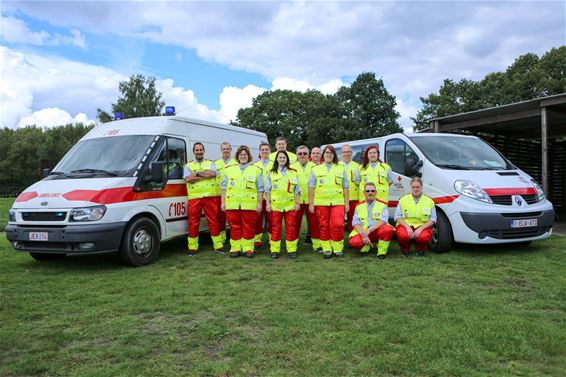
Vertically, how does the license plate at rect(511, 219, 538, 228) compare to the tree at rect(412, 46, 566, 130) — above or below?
below

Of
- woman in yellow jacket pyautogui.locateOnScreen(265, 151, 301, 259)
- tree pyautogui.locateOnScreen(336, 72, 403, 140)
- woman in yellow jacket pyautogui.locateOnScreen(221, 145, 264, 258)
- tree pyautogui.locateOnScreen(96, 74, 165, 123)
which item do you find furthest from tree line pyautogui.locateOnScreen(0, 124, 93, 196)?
woman in yellow jacket pyautogui.locateOnScreen(265, 151, 301, 259)

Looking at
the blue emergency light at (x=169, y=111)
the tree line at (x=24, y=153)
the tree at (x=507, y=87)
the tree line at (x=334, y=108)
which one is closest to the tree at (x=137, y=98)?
the tree line at (x=334, y=108)

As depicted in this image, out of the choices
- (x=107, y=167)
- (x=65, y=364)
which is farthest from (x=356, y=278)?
(x=107, y=167)

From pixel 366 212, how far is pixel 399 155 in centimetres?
192

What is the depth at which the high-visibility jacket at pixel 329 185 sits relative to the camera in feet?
24.6

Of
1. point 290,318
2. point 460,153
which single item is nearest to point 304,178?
point 460,153

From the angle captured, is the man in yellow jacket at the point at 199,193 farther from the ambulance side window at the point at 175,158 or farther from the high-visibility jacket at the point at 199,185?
the ambulance side window at the point at 175,158

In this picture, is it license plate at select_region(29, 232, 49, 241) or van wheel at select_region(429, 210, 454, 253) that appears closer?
license plate at select_region(29, 232, 49, 241)

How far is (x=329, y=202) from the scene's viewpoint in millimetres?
7484

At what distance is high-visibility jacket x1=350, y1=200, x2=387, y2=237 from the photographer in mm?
7566

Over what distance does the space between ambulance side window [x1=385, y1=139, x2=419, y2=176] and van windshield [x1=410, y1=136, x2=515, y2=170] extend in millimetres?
197

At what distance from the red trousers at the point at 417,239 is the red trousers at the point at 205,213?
3041mm

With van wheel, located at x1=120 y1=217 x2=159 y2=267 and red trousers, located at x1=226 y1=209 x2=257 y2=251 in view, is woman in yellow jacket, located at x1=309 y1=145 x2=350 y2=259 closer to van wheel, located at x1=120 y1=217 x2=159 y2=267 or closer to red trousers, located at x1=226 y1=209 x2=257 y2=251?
red trousers, located at x1=226 y1=209 x2=257 y2=251

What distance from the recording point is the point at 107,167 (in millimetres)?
7105
